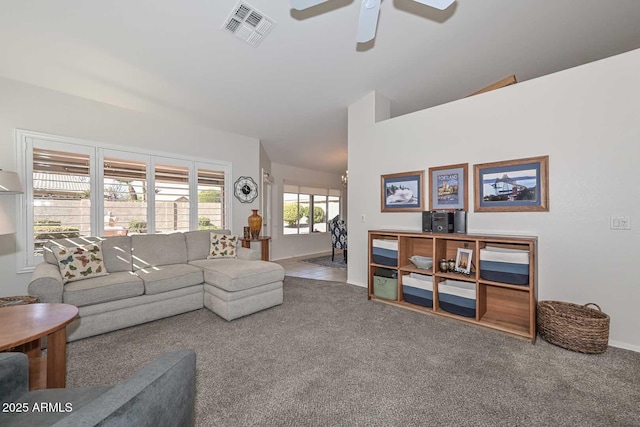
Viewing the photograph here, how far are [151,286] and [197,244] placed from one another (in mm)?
1110

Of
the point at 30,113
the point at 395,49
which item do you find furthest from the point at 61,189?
the point at 395,49

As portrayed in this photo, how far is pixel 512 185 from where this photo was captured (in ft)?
9.33

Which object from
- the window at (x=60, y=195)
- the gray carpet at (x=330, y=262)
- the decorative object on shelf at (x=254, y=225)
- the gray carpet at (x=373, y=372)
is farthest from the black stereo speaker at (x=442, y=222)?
the window at (x=60, y=195)

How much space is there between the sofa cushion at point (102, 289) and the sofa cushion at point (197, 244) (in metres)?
0.94

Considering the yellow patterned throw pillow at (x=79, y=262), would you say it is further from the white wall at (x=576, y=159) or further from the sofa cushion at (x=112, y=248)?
the white wall at (x=576, y=159)

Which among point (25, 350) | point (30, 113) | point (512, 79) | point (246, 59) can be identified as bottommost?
point (25, 350)

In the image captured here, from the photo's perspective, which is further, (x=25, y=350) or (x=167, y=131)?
(x=167, y=131)

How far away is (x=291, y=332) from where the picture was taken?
262cm

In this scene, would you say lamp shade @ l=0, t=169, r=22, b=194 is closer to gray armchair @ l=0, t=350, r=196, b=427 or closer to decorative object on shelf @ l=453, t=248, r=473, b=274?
gray armchair @ l=0, t=350, r=196, b=427

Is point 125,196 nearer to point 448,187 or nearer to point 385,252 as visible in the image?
point 385,252

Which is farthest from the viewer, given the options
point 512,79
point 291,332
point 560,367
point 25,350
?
point 512,79

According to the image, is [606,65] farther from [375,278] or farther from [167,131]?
[167,131]

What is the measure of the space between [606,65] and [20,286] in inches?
253

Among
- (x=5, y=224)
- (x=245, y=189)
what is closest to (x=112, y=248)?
(x=5, y=224)
